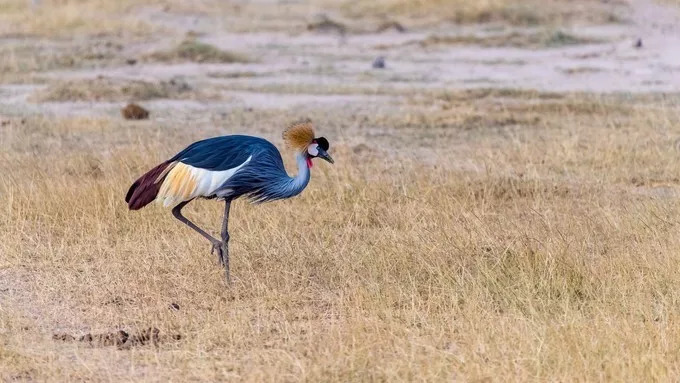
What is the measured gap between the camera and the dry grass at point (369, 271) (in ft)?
15.4

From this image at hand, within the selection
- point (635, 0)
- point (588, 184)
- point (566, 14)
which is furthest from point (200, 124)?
point (635, 0)

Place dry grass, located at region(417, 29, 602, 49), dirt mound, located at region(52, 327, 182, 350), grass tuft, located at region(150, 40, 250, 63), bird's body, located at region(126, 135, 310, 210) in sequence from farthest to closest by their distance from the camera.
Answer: dry grass, located at region(417, 29, 602, 49) < grass tuft, located at region(150, 40, 250, 63) < bird's body, located at region(126, 135, 310, 210) < dirt mound, located at region(52, 327, 182, 350)

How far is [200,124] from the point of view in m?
12.1

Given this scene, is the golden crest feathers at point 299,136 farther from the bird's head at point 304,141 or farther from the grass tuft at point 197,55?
the grass tuft at point 197,55

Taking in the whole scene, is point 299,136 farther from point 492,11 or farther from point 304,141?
point 492,11

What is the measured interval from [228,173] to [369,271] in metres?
0.83

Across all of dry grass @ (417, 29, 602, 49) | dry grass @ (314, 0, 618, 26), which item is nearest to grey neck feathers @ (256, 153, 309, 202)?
dry grass @ (417, 29, 602, 49)

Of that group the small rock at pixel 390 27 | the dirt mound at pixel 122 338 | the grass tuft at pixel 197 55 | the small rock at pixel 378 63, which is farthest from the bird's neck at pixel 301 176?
the small rock at pixel 390 27

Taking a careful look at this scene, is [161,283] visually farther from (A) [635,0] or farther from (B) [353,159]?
(A) [635,0]

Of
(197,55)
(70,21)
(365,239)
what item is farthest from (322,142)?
(70,21)

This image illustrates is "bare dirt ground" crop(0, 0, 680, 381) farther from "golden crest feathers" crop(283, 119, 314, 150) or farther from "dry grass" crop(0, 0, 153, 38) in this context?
"dry grass" crop(0, 0, 153, 38)

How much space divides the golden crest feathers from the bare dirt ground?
0.61 m

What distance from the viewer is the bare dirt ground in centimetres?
477

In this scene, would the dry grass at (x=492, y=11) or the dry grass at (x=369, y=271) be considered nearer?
the dry grass at (x=369, y=271)
